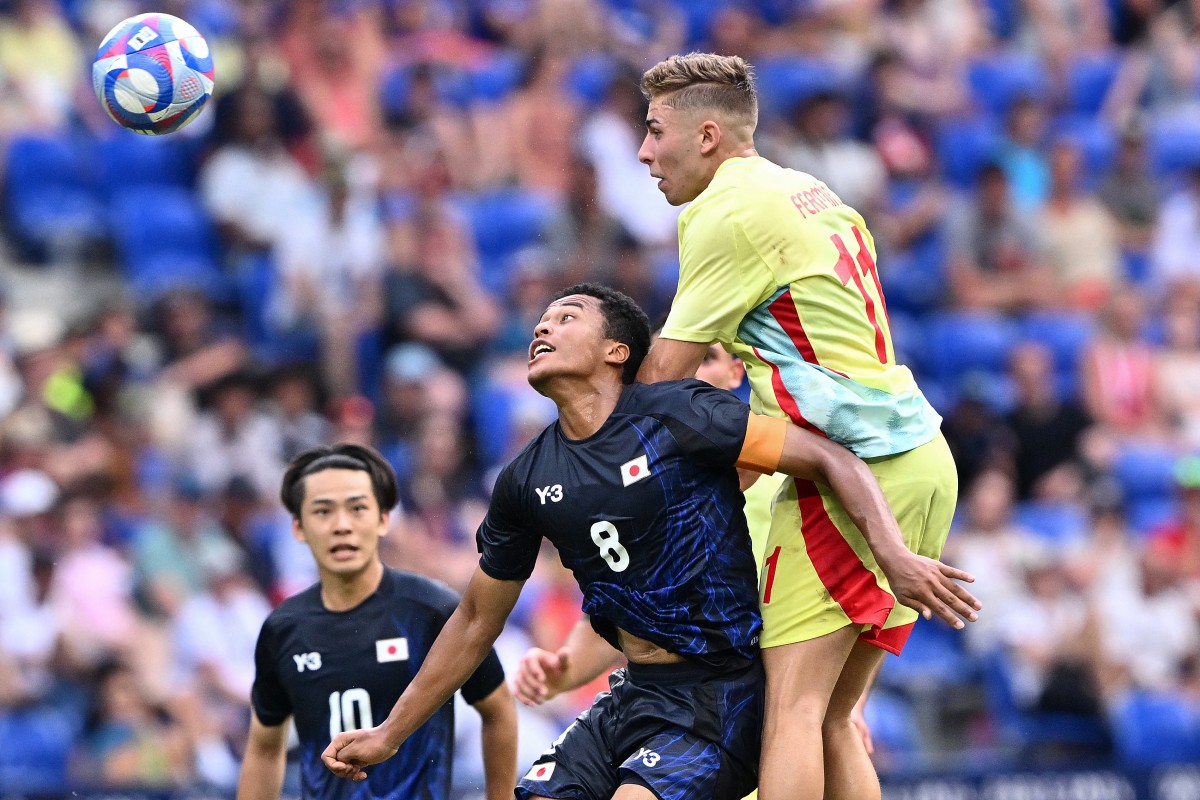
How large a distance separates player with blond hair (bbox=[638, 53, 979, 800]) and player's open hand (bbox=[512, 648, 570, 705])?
1.07m

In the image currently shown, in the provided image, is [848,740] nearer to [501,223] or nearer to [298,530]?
[298,530]

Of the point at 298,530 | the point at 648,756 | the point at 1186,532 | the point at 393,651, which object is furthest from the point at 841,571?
the point at 1186,532

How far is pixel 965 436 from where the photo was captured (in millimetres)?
12523

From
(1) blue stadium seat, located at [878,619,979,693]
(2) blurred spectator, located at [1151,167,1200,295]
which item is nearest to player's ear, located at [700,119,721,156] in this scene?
(1) blue stadium seat, located at [878,619,979,693]

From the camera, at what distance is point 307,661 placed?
21.2ft

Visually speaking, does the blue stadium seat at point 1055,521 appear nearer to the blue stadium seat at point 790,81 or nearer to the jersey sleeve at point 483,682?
the blue stadium seat at point 790,81

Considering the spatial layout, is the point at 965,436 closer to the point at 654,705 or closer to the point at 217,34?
the point at 217,34

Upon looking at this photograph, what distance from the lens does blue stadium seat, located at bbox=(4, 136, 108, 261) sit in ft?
40.4

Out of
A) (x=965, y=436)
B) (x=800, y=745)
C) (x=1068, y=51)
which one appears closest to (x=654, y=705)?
(x=800, y=745)

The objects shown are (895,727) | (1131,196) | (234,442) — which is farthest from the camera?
(1131,196)

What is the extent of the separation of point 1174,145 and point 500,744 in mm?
10998

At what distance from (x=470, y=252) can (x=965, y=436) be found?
3.73m

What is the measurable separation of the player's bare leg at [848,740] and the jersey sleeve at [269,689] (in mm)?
2059

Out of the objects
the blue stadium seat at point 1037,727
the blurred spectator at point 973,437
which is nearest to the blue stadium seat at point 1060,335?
the blurred spectator at point 973,437
